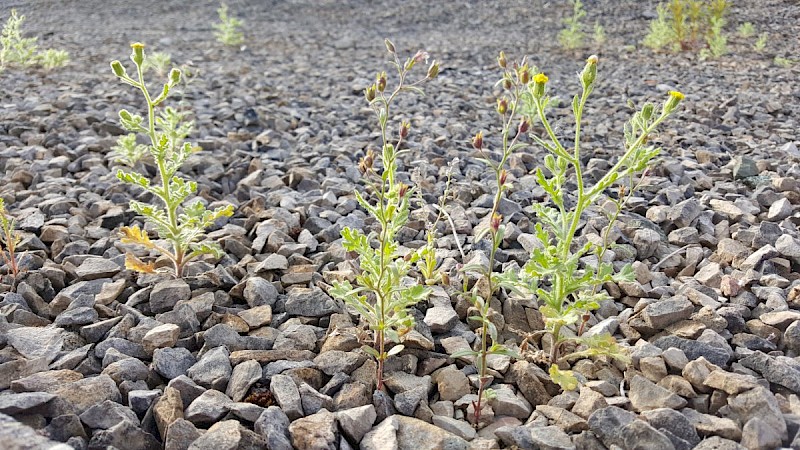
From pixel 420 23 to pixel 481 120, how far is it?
583cm

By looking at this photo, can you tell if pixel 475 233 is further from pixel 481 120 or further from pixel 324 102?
pixel 324 102

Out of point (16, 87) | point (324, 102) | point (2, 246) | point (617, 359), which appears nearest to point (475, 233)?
point (617, 359)

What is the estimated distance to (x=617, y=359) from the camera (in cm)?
201

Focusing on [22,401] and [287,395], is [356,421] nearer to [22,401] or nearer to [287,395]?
[287,395]

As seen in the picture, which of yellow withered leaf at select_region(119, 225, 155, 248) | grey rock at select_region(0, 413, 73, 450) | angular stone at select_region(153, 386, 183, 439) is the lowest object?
angular stone at select_region(153, 386, 183, 439)

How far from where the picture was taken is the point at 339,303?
239 cm

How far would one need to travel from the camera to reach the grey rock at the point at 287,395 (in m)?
1.78

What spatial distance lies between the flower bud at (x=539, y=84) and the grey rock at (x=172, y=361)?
1378 mm

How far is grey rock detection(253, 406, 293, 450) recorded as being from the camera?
64.6 inches

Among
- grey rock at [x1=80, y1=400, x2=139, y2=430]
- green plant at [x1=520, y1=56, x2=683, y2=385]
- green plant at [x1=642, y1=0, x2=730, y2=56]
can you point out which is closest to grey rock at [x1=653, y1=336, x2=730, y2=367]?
green plant at [x1=520, y1=56, x2=683, y2=385]

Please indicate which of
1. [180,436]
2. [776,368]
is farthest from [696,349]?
[180,436]

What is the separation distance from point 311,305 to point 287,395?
1.83 ft

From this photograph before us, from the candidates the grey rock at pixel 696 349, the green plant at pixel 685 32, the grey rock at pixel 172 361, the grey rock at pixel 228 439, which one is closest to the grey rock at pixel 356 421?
the grey rock at pixel 228 439

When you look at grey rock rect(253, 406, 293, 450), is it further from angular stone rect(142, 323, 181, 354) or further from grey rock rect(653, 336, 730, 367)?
grey rock rect(653, 336, 730, 367)
